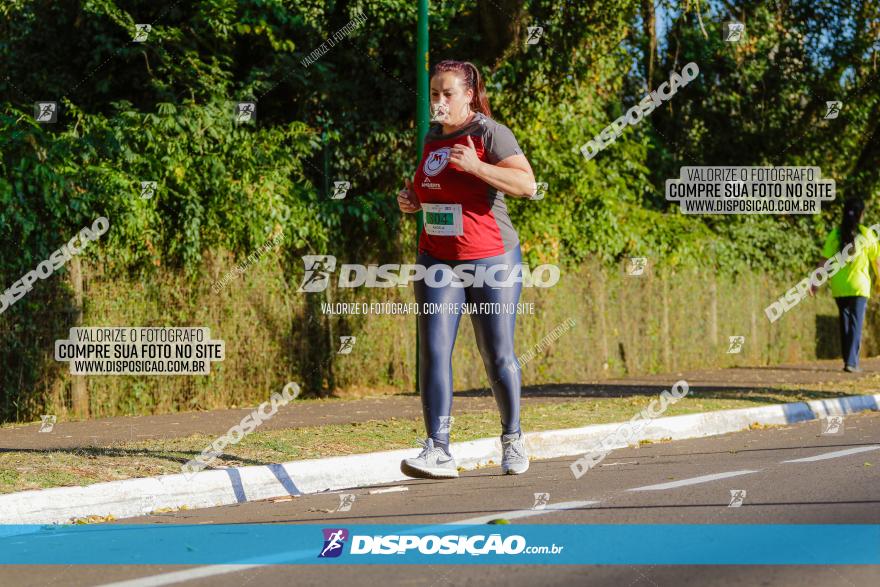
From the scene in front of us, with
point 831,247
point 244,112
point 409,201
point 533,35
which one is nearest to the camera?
point 409,201

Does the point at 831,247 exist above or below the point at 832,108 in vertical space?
below

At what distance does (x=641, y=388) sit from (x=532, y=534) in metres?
10.4

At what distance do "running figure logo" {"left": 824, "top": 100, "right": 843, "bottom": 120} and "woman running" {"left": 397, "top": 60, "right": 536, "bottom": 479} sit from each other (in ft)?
59.4

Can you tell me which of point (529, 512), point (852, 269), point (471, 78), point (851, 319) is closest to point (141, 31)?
point (471, 78)

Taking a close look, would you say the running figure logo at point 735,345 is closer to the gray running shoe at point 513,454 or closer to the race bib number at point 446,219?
the gray running shoe at point 513,454

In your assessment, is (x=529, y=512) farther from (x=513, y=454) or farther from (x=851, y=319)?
(x=851, y=319)

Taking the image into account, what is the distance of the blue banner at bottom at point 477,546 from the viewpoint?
4.90 metres

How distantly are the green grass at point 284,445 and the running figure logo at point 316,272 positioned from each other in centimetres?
332

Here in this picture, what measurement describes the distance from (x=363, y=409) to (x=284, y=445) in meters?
3.62

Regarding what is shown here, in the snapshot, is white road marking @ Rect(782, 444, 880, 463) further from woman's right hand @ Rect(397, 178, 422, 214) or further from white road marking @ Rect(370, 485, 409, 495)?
woman's right hand @ Rect(397, 178, 422, 214)

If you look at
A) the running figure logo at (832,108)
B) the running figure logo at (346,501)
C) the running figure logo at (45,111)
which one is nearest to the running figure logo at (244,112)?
the running figure logo at (45,111)

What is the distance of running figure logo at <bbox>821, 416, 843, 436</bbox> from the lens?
10.6 m

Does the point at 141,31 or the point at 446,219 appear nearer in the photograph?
the point at 446,219

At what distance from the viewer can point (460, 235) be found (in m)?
6.93
